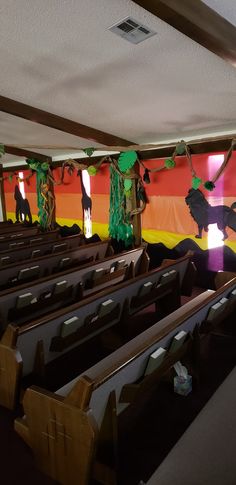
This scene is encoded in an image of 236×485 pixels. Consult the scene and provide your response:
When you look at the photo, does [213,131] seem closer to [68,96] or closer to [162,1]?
→ [68,96]

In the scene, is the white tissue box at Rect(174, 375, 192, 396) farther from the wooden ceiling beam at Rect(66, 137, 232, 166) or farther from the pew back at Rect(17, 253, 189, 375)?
the wooden ceiling beam at Rect(66, 137, 232, 166)

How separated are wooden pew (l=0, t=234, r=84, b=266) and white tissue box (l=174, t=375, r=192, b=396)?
2.60 metres

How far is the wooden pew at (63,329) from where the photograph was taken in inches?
73.2

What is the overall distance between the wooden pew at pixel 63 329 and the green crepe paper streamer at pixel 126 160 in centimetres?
198

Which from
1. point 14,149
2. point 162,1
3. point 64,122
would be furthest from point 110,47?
point 14,149

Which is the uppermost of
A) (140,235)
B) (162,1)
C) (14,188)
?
(162,1)

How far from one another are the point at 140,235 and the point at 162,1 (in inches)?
132

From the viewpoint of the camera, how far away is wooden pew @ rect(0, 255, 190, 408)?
73.2 inches

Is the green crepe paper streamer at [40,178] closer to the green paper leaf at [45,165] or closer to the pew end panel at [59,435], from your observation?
the green paper leaf at [45,165]

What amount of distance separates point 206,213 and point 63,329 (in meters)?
2.48

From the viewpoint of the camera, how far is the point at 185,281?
3650 millimetres

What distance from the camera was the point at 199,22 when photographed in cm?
184

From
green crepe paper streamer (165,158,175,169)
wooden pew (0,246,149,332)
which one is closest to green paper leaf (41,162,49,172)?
green crepe paper streamer (165,158,175,169)

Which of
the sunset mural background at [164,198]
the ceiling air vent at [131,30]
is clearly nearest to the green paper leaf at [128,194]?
the sunset mural background at [164,198]
